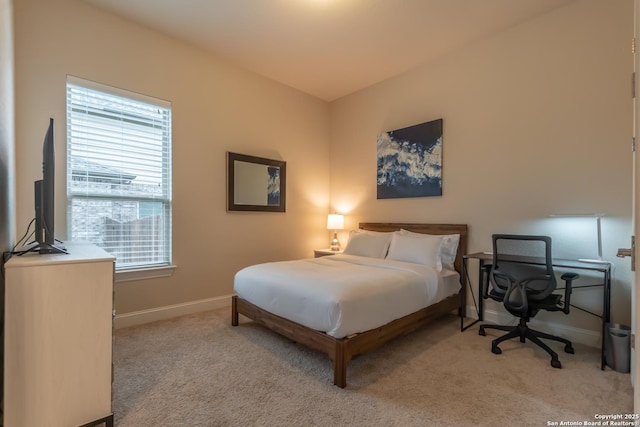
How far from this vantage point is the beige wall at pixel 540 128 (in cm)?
246

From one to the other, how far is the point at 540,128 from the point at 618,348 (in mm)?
1932

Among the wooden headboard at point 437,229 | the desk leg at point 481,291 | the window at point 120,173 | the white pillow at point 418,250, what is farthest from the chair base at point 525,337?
the window at point 120,173

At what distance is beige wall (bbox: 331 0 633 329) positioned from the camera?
2459 millimetres

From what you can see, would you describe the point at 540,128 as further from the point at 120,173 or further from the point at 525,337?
the point at 120,173

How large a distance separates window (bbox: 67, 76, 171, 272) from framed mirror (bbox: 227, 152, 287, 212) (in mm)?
738

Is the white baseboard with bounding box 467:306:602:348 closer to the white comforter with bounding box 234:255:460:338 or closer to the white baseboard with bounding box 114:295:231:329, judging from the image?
the white comforter with bounding box 234:255:460:338

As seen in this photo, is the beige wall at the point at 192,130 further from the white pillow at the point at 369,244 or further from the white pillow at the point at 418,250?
the white pillow at the point at 418,250

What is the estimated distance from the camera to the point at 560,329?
2.73 metres

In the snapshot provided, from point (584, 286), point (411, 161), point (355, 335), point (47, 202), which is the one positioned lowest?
point (355, 335)

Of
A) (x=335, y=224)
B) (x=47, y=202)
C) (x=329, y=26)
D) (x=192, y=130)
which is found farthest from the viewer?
(x=335, y=224)

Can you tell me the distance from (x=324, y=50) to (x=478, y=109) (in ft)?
6.11

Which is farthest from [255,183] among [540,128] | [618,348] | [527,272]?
[618,348]

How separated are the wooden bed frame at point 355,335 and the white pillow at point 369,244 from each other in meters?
0.50

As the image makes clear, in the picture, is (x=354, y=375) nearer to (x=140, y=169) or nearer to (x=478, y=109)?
(x=140, y=169)
